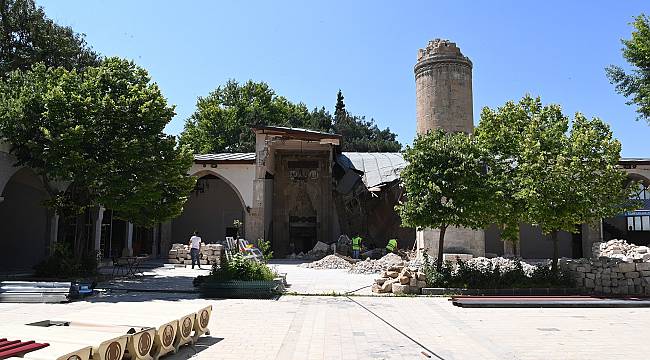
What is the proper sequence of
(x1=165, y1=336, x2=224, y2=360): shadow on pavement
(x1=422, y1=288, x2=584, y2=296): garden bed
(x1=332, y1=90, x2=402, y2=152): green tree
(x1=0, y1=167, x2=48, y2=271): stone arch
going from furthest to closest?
(x1=332, y1=90, x2=402, y2=152): green tree
(x1=0, y1=167, x2=48, y2=271): stone arch
(x1=422, y1=288, x2=584, y2=296): garden bed
(x1=165, y1=336, x2=224, y2=360): shadow on pavement

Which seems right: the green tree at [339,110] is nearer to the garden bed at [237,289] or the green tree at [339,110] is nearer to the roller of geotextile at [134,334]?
the garden bed at [237,289]

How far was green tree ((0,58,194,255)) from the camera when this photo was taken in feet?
43.9

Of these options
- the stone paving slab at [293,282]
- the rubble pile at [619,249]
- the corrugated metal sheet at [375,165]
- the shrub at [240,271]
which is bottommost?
the stone paving slab at [293,282]

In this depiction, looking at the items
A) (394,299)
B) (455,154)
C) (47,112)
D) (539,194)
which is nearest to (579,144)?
(539,194)

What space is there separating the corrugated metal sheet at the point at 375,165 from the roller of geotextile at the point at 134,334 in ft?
73.2

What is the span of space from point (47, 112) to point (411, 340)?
11.2 m

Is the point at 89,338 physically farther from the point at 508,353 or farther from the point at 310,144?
the point at 310,144

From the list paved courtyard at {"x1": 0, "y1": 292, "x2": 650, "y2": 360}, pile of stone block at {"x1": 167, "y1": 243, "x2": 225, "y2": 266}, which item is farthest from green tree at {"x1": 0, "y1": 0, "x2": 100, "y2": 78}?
paved courtyard at {"x1": 0, "y1": 292, "x2": 650, "y2": 360}

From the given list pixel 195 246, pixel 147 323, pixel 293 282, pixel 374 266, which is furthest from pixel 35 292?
pixel 374 266

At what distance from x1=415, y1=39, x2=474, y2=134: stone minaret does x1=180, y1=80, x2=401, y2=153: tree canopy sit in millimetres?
24079

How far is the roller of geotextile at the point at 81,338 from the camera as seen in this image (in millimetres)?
4730

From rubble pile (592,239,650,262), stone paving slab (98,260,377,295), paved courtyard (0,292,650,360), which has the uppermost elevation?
rubble pile (592,239,650,262)

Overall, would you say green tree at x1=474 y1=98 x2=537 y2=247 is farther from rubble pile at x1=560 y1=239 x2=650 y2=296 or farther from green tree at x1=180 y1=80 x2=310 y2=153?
green tree at x1=180 y1=80 x2=310 y2=153

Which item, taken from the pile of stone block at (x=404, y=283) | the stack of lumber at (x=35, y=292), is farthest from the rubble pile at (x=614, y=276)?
the stack of lumber at (x=35, y=292)
